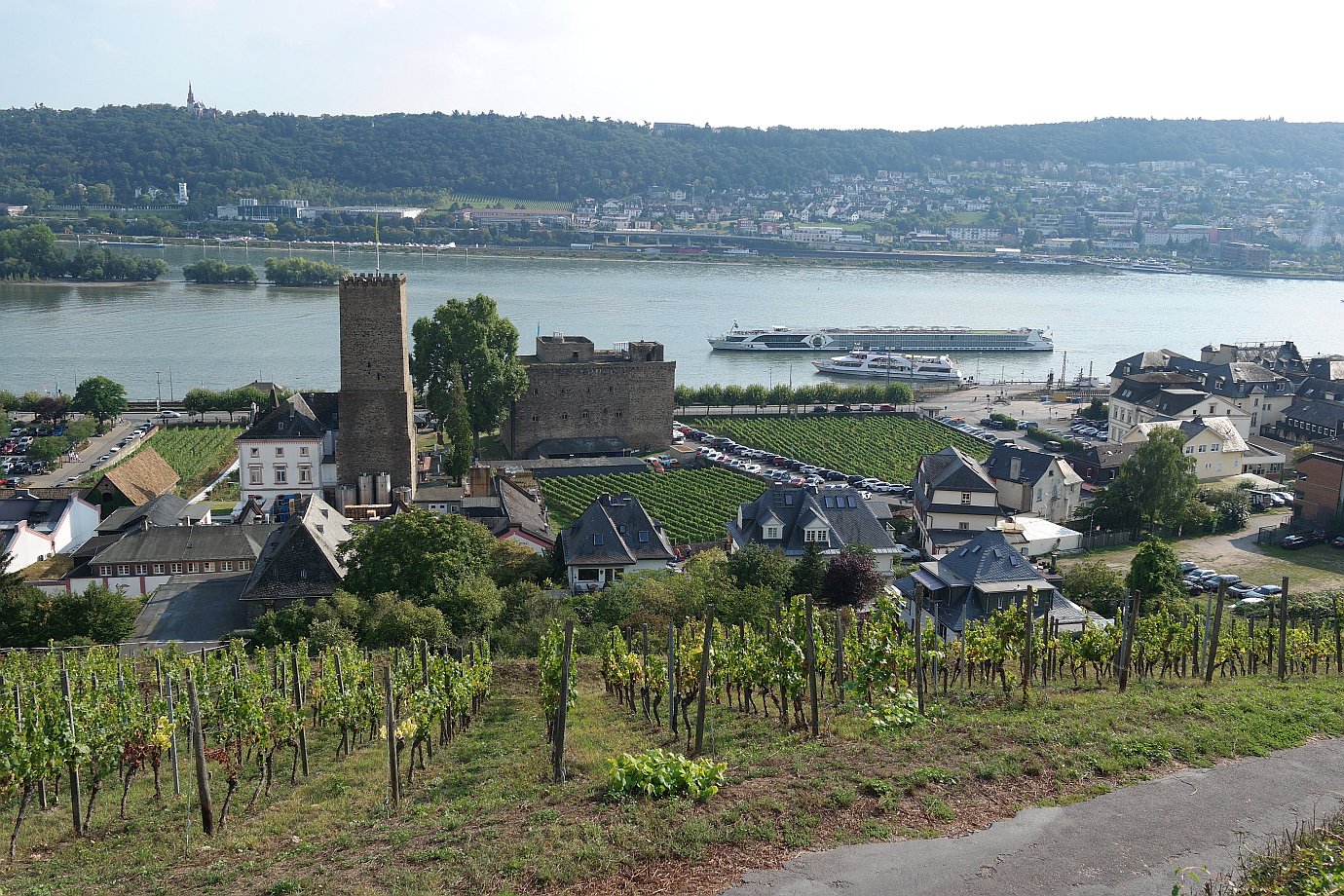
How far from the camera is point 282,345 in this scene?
5109cm

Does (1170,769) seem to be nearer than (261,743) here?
Yes

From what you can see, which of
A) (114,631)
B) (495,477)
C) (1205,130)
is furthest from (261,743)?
(1205,130)

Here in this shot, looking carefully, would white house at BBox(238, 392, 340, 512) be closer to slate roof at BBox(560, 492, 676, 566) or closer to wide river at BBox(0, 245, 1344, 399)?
slate roof at BBox(560, 492, 676, 566)

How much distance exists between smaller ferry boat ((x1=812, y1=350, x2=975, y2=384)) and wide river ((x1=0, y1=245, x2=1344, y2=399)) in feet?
5.17

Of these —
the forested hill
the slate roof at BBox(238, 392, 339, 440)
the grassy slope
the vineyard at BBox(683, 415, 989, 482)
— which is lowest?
the vineyard at BBox(683, 415, 989, 482)

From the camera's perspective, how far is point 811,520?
64.9 feet

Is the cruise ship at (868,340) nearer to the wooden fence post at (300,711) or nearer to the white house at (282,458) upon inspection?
the white house at (282,458)

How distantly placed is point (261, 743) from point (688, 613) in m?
6.81

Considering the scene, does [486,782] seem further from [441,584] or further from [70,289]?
[70,289]

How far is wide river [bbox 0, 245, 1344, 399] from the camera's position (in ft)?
157

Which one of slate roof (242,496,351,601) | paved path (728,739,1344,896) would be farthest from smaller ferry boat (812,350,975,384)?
paved path (728,739,1344,896)

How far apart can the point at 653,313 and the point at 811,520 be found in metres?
48.8

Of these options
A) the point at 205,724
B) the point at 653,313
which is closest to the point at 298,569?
the point at 205,724

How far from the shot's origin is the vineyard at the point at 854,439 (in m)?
30.5
